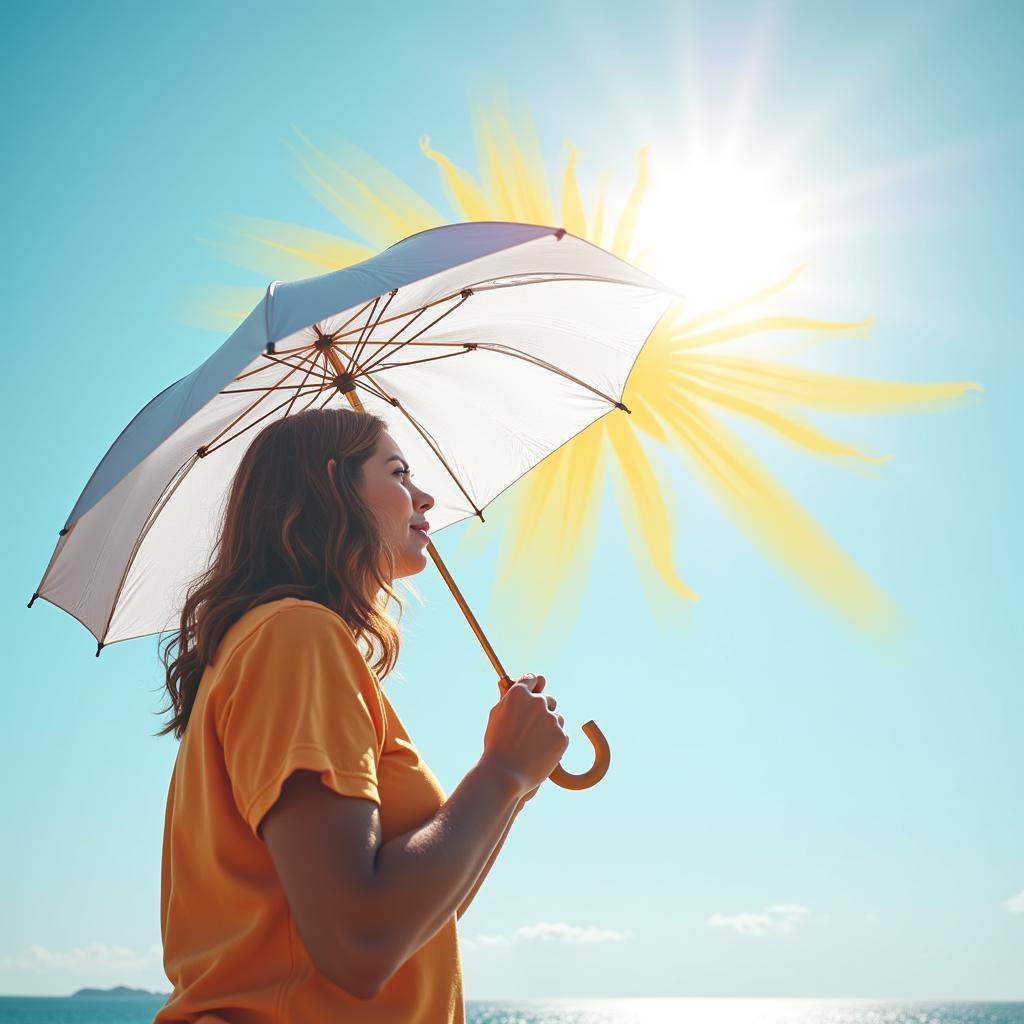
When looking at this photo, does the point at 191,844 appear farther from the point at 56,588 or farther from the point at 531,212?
the point at 531,212

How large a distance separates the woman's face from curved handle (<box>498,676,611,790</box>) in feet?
1.95

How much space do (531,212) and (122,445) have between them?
4.49m

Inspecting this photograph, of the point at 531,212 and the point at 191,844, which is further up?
the point at 531,212

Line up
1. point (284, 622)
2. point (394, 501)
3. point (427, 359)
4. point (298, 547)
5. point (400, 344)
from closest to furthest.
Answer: point (284, 622) < point (298, 547) < point (394, 501) < point (400, 344) < point (427, 359)

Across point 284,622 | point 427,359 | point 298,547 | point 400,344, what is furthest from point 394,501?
point 427,359

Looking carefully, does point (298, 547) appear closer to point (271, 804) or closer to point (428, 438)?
point (271, 804)

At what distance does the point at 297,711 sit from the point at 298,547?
48 centimetres

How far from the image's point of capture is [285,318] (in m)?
2.14

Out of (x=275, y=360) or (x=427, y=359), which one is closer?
(x=275, y=360)

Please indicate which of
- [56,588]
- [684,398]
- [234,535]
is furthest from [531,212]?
[234,535]

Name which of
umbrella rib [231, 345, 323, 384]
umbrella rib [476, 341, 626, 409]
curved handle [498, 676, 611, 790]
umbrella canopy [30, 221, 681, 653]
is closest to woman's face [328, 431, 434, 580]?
umbrella canopy [30, 221, 681, 653]

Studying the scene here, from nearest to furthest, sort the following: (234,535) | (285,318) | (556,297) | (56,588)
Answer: (234,535) < (285,318) < (56,588) < (556,297)

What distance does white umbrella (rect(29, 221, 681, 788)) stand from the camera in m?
2.37

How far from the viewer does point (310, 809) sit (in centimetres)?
136
